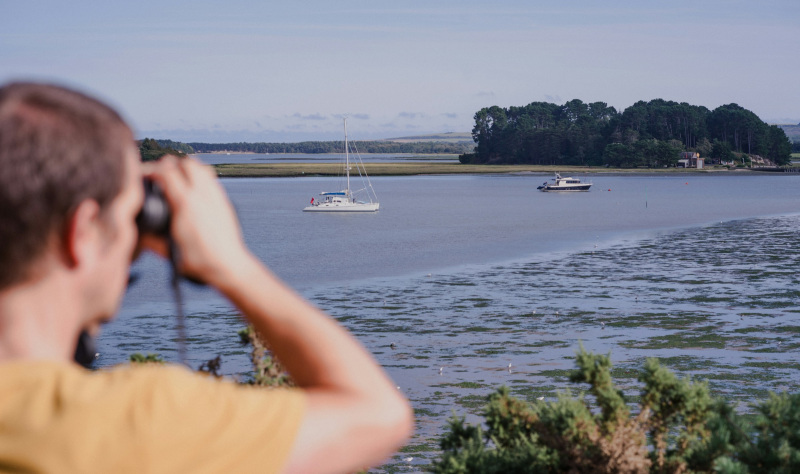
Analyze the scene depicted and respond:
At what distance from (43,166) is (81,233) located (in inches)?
4.1

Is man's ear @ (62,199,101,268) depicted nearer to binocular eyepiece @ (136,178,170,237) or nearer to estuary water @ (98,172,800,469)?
binocular eyepiece @ (136,178,170,237)

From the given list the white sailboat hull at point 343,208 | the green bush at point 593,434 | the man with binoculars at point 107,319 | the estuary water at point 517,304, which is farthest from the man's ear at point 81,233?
the white sailboat hull at point 343,208

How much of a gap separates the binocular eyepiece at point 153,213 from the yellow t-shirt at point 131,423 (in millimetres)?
224

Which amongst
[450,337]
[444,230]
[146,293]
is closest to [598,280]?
[450,337]

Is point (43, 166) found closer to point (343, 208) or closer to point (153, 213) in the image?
point (153, 213)

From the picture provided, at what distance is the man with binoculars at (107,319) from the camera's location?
3.54 feet

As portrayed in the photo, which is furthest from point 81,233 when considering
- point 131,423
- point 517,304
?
point 517,304

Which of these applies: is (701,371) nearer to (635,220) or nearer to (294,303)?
(294,303)

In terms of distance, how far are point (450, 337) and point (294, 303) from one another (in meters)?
20.2

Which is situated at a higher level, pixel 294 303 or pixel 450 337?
pixel 294 303

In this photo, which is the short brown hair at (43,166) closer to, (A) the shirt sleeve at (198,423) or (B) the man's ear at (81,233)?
(B) the man's ear at (81,233)

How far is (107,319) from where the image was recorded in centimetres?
131

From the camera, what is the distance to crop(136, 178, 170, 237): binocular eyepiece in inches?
50.2

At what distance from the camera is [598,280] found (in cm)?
3062
